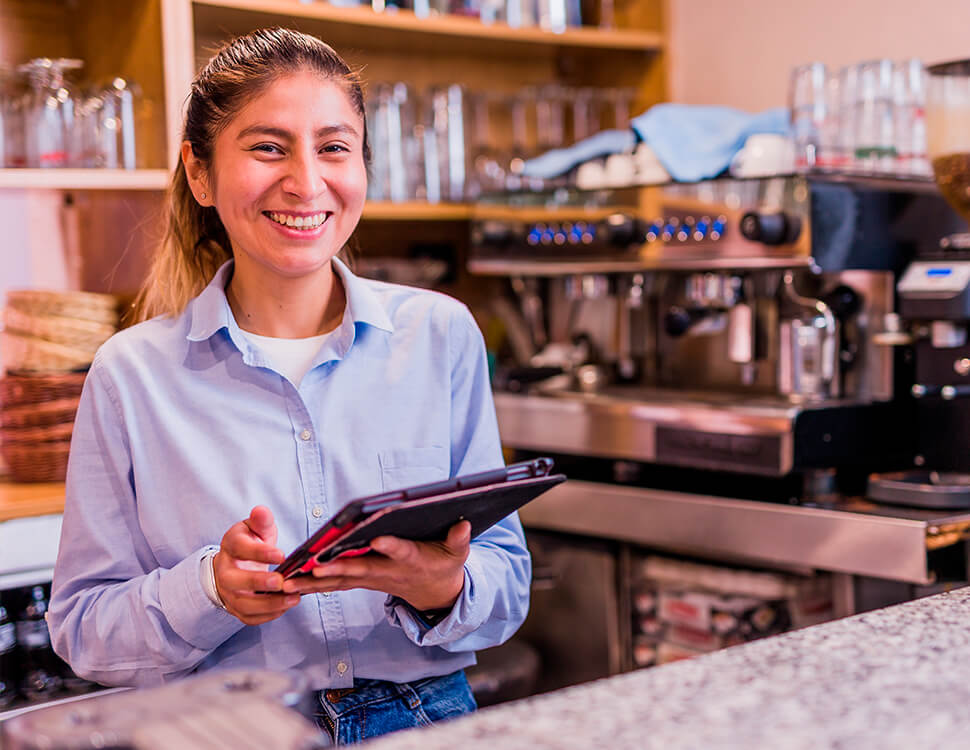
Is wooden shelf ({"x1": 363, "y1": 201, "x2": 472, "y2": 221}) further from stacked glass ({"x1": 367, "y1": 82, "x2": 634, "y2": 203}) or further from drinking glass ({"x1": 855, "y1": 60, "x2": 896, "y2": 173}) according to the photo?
drinking glass ({"x1": 855, "y1": 60, "x2": 896, "y2": 173})

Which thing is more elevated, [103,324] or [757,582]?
[103,324]

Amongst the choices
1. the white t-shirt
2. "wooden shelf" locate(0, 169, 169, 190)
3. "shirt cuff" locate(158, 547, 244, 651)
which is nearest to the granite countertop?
"shirt cuff" locate(158, 547, 244, 651)

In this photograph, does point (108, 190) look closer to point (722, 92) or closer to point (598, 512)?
point (598, 512)

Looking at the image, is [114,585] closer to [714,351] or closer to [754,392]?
[754,392]

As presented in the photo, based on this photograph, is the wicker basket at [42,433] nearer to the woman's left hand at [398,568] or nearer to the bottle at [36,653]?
the bottle at [36,653]

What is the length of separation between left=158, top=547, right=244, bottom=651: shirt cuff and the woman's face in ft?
1.18

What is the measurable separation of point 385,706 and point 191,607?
26 centimetres

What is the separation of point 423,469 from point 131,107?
4.10ft

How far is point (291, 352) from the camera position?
4.70 feet

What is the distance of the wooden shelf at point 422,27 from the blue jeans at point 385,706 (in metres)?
1.54

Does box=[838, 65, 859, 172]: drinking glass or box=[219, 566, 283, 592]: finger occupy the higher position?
box=[838, 65, 859, 172]: drinking glass

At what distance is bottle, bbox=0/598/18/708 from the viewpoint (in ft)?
6.47

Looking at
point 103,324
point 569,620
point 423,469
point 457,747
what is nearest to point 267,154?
point 423,469

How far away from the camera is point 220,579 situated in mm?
1207
